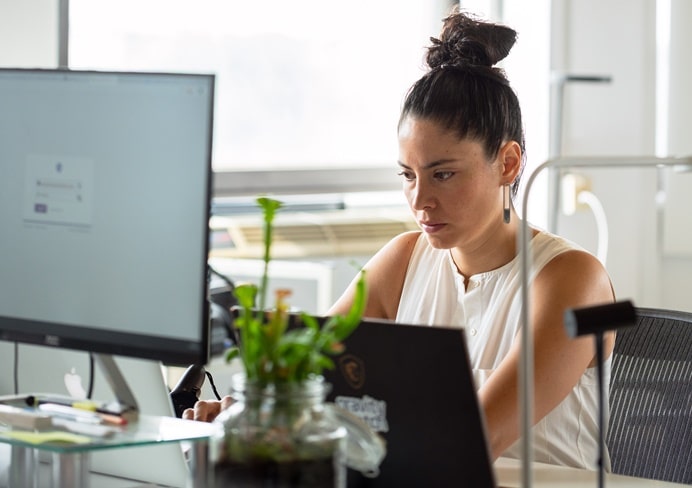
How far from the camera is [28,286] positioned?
132 centimetres

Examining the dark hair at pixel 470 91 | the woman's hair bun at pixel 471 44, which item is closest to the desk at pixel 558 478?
the dark hair at pixel 470 91

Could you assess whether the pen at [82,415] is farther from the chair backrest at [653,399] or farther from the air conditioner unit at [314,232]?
the air conditioner unit at [314,232]

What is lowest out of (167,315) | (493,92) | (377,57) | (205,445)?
(205,445)

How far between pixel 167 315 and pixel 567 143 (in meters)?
2.58

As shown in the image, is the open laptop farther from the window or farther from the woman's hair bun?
the window

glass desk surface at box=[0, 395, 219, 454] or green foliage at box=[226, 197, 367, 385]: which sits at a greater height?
green foliage at box=[226, 197, 367, 385]

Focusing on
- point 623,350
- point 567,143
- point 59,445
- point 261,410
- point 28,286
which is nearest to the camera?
point 261,410

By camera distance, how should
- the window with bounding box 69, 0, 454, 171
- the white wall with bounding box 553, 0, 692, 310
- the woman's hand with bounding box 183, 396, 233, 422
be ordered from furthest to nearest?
the white wall with bounding box 553, 0, 692, 310
the window with bounding box 69, 0, 454, 171
the woman's hand with bounding box 183, 396, 233, 422

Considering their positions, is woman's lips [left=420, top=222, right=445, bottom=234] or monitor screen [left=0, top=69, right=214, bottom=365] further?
woman's lips [left=420, top=222, right=445, bottom=234]

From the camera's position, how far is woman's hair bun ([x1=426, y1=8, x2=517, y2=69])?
1.91 m

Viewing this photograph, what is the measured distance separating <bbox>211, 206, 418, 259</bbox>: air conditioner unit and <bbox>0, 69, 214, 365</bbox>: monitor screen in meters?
1.86

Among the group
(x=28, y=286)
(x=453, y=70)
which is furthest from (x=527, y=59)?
(x=28, y=286)

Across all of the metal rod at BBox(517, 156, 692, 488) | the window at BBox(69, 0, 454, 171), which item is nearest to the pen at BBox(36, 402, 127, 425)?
the metal rod at BBox(517, 156, 692, 488)

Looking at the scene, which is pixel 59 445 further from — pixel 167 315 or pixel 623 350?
pixel 623 350
